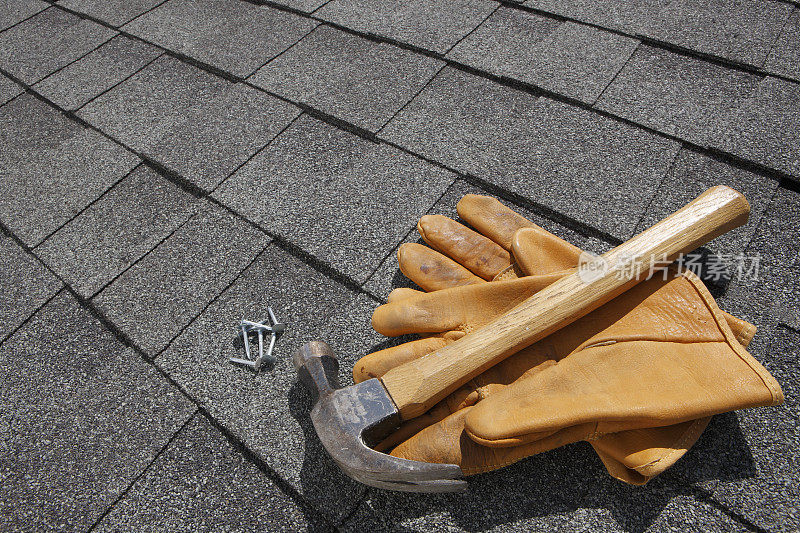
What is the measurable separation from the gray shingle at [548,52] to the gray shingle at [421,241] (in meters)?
1.15

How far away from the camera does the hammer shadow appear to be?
87.7 inches

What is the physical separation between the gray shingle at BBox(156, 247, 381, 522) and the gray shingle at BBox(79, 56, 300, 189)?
104 cm

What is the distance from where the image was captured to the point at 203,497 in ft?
7.96

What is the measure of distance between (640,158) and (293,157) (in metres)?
2.28

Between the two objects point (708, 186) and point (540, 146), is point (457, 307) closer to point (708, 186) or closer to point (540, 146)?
point (540, 146)

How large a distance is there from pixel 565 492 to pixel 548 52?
322 cm

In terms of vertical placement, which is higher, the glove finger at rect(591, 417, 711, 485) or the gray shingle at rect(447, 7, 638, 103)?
the gray shingle at rect(447, 7, 638, 103)

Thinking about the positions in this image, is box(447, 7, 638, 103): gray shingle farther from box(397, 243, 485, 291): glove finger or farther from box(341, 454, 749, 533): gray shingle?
box(341, 454, 749, 533): gray shingle

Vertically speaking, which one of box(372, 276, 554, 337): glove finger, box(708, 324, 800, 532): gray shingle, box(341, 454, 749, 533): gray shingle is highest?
box(372, 276, 554, 337): glove finger

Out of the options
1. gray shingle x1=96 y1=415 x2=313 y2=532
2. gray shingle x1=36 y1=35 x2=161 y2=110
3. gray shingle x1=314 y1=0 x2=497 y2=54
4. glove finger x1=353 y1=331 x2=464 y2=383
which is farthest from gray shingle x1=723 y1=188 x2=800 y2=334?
gray shingle x1=36 y1=35 x2=161 y2=110

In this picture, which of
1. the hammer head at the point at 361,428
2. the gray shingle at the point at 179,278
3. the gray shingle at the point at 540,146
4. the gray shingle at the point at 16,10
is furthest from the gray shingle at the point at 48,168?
the hammer head at the point at 361,428

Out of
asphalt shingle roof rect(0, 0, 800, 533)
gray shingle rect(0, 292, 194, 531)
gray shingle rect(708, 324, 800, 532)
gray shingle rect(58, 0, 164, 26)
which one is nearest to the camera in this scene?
gray shingle rect(708, 324, 800, 532)

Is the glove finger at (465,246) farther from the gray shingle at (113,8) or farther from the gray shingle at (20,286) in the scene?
the gray shingle at (113,8)

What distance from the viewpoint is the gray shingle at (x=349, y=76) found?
3.96m
